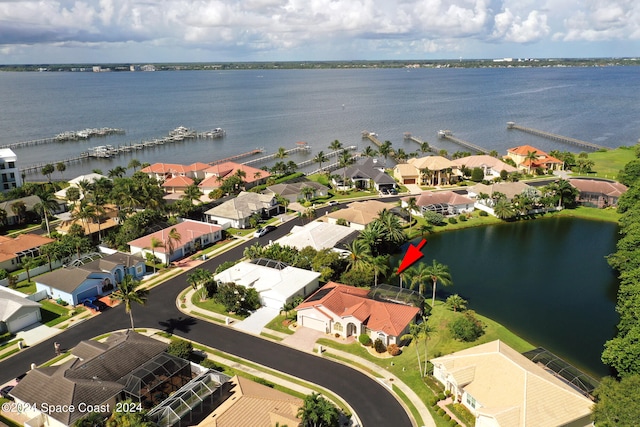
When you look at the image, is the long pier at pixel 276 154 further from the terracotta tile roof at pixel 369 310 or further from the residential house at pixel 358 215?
the terracotta tile roof at pixel 369 310

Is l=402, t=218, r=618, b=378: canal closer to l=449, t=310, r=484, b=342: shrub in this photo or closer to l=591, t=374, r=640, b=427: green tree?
l=449, t=310, r=484, b=342: shrub

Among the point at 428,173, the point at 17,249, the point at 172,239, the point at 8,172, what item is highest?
the point at 8,172

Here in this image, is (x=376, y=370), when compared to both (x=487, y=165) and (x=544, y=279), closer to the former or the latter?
(x=544, y=279)

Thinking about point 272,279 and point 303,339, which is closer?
point 303,339

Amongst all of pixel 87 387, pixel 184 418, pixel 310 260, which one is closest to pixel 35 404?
pixel 87 387

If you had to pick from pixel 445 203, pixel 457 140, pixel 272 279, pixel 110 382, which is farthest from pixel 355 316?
pixel 457 140

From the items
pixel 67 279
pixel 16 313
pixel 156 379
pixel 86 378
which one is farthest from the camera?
pixel 67 279

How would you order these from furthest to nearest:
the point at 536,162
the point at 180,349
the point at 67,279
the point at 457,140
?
the point at 457,140 < the point at 536,162 < the point at 67,279 < the point at 180,349
